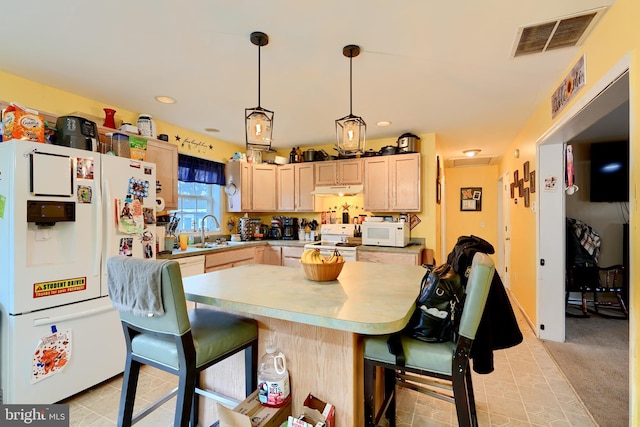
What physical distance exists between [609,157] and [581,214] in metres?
0.85

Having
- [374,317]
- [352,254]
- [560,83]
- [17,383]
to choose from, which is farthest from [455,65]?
[17,383]

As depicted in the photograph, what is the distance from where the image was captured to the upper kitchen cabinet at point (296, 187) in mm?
4629

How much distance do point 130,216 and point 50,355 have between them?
3.42ft

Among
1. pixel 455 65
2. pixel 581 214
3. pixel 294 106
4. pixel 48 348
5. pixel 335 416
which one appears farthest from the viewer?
pixel 581 214

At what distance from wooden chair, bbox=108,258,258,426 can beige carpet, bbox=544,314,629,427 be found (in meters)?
2.30

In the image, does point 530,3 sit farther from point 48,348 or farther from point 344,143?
point 48,348

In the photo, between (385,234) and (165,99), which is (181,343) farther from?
(385,234)

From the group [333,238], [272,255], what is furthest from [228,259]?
[333,238]

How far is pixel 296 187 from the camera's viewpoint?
472cm

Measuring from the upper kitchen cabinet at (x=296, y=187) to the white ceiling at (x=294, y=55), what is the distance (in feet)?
4.25

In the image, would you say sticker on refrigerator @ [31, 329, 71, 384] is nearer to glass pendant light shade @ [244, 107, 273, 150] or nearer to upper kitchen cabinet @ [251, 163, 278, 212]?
glass pendant light shade @ [244, 107, 273, 150]

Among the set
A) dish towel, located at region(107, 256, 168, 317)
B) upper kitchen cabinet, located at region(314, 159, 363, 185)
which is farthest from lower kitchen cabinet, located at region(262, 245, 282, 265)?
dish towel, located at region(107, 256, 168, 317)

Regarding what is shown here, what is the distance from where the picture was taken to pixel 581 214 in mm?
4391

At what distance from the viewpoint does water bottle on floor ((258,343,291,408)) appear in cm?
140
